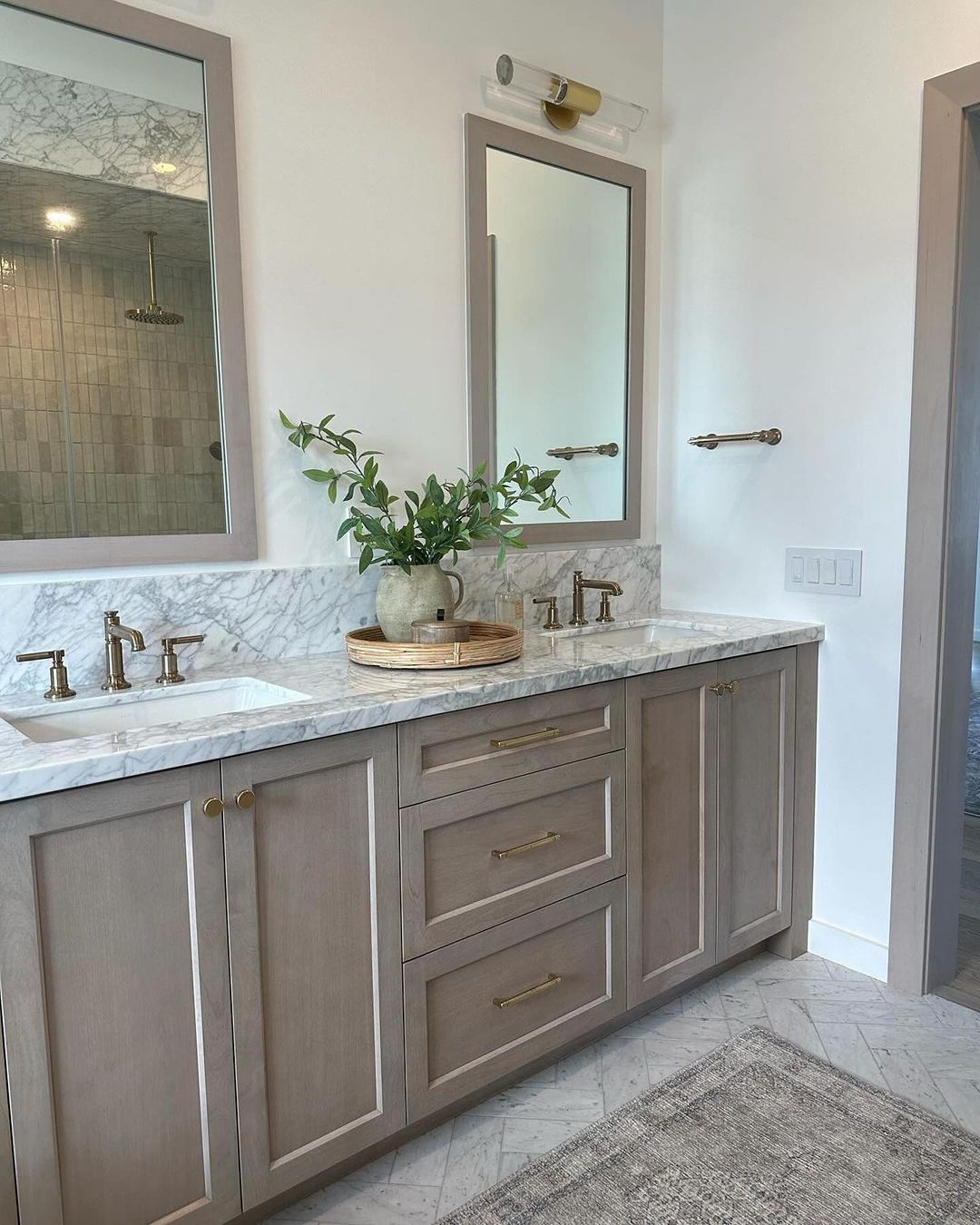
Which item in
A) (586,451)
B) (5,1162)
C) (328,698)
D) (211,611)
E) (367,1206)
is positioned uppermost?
(586,451)

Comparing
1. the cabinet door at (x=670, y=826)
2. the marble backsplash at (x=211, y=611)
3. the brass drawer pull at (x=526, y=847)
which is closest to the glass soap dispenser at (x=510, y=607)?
the marble backsplash at (x=211, y=611)

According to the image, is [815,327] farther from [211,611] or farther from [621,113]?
[211,611]

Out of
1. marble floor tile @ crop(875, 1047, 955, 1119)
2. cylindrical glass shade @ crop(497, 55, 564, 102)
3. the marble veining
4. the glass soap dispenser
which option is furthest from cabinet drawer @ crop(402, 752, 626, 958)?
cylindrical glass shade @ crop(497, 55, 564, 102)

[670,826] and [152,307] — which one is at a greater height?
[152,307]

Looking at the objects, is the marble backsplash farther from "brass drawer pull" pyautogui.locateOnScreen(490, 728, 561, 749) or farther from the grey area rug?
the grey area rug

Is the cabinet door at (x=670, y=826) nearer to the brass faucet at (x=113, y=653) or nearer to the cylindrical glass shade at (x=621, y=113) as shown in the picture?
the brass faucet at (x=113, y=653)

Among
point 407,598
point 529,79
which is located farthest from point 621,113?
point 407,598

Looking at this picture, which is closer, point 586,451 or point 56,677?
point 56,677

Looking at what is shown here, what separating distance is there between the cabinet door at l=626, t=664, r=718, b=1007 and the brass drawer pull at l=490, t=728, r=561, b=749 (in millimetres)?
222

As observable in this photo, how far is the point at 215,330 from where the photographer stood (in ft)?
5.97

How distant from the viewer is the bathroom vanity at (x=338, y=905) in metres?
1.23

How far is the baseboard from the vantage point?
2285mm

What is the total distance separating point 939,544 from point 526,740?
3.60 ft

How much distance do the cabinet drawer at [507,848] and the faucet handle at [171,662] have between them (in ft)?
1.74
